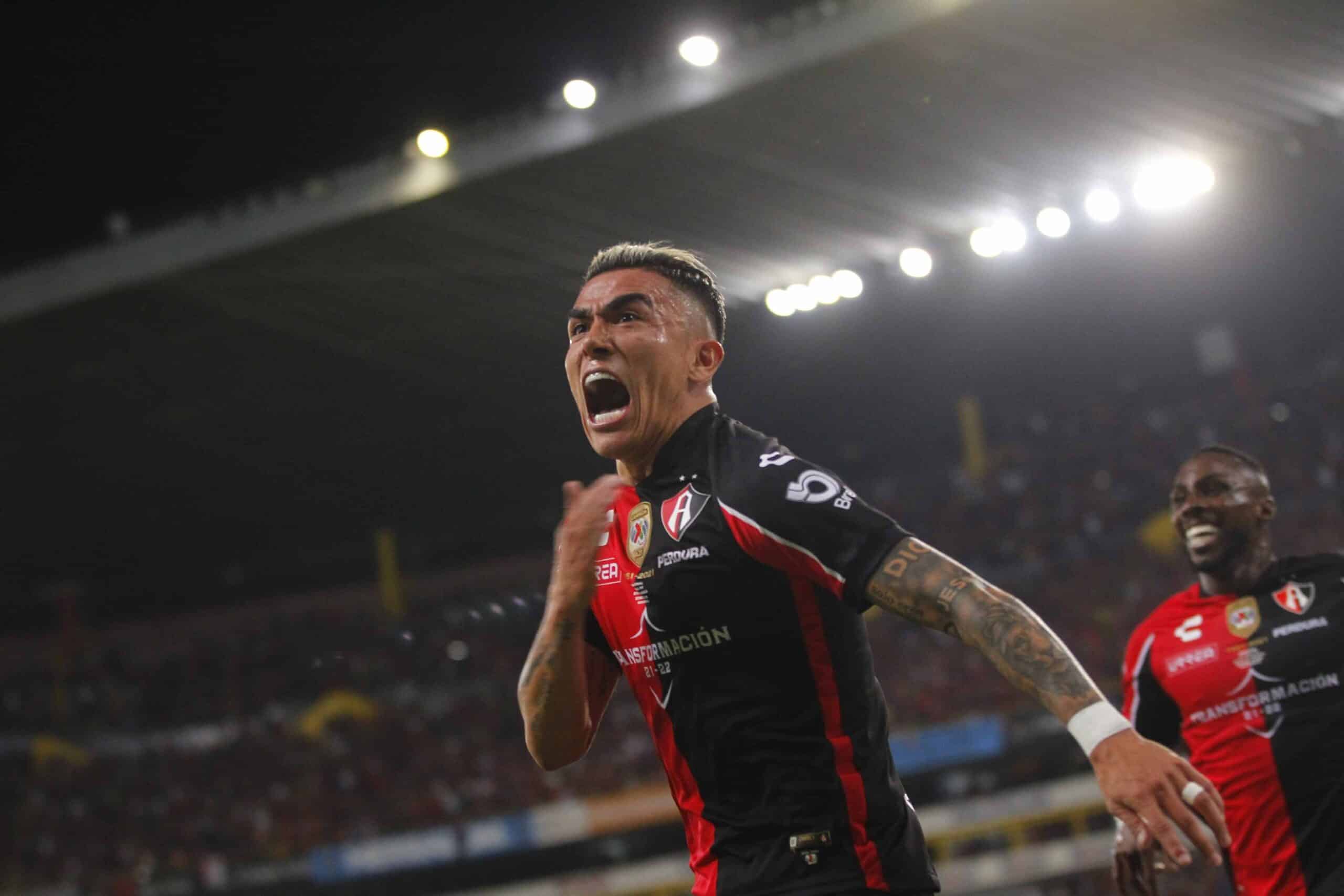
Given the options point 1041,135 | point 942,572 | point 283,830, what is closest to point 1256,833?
point 942,572

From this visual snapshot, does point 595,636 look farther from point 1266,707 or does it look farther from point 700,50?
point 700,50

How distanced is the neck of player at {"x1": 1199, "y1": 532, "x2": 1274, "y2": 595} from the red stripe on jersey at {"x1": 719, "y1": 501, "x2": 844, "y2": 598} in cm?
274

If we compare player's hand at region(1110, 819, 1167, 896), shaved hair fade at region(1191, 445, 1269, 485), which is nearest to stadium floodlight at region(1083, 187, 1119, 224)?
shaved hair fade at region(1191, 445, 1269, 485)

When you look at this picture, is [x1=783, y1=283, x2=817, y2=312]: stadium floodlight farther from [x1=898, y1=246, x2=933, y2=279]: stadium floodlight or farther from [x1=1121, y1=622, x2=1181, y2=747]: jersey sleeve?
[x1=1121, y1=622, x2=1181, y2=747]: jersey sleeve

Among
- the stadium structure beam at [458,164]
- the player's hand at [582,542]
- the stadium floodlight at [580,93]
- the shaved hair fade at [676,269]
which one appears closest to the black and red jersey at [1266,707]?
the shaved hair fade at [676,269]

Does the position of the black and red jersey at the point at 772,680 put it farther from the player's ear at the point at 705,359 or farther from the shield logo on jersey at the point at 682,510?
the player's ear at the point at 705,359

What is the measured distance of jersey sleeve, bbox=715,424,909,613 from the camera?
2533 mm

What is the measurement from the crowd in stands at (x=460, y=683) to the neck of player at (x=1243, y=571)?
11914 millimetres

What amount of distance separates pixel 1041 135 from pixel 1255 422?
864cm

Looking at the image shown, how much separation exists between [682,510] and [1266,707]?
2736 millimetres

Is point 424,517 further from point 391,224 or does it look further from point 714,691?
point 714,691

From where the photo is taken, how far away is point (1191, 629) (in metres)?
4.85

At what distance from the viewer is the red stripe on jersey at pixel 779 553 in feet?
8.50

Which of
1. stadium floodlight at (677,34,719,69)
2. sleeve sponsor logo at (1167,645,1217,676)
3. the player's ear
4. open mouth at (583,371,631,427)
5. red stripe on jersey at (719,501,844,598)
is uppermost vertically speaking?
stadium floodlight at (677,34,719,69)
